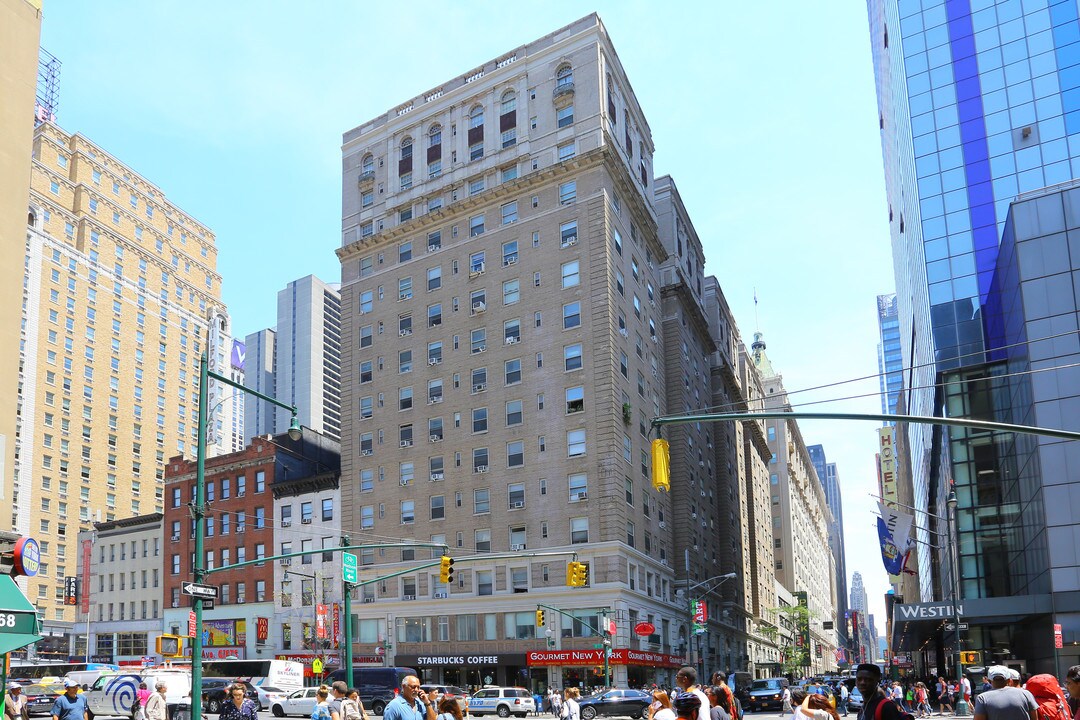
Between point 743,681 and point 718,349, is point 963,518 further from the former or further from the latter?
point 718,349

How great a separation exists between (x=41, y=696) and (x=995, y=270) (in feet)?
195

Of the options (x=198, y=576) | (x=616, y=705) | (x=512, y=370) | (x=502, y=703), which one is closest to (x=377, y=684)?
(x=502, y=703)

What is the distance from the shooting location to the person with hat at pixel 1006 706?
35.6 ft

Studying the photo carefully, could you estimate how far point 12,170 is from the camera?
2139cm

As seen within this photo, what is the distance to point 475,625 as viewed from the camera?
64.8 meters

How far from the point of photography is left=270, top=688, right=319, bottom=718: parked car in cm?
5230

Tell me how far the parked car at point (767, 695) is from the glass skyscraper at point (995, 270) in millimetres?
10772

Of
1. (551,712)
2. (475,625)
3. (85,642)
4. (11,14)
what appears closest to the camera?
(11,14)

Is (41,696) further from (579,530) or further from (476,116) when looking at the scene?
(476,116)

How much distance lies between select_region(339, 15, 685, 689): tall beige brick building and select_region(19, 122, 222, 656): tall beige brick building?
44622 mm

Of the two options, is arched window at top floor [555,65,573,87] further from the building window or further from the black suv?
the black suv

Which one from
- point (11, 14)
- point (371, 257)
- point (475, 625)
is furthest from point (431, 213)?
point (11, 14)

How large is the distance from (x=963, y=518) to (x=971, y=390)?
25.2ft

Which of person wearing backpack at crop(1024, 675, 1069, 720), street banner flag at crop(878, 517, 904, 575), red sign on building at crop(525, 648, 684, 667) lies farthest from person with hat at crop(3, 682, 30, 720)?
street banner flag at crop(878, 517, 904, 575)
